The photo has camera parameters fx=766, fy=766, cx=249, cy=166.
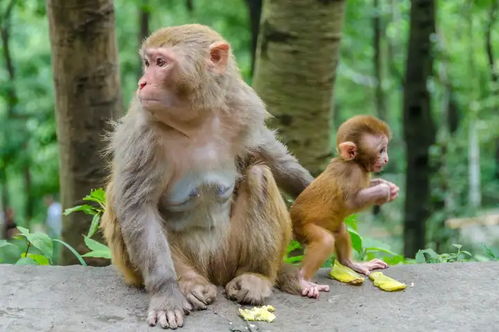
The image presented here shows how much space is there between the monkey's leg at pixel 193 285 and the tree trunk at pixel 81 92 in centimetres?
219

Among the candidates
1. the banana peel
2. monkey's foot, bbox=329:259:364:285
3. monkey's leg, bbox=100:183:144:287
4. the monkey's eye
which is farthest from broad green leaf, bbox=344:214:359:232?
the monkey's eye

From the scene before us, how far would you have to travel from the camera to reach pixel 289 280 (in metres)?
4.70

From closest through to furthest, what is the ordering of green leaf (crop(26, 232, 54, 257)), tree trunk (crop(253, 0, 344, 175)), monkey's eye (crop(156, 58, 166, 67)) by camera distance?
1. monkey's eye (crop(156, 58, 166, 67))
2. green leaf (crop(26, 232, 54, 257))
3. tree trunk (crop(253, 0, 344, 175))

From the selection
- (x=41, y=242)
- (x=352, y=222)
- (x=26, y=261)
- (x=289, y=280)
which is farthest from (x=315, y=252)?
(x=26, y=261)

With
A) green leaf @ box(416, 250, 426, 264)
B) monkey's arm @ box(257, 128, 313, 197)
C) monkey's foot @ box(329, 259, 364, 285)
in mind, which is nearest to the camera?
monkey's foot @ box(329, 259, 364, 285)

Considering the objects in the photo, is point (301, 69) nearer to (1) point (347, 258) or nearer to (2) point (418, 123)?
(1) point (347, 258)

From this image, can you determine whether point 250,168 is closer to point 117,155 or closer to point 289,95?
point 117,155

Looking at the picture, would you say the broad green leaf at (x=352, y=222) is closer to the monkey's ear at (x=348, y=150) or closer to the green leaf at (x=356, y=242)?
the green leaf at (x=356, y=242)

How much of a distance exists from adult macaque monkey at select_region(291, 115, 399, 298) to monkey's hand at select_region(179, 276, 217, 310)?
63 cm

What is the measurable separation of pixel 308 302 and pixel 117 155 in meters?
1.41

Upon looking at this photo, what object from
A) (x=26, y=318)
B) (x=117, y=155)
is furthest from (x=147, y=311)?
(x=117, y=155)

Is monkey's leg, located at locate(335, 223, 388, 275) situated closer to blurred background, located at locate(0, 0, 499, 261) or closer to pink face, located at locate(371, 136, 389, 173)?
pink face, located at locate(371, 136, 389, 173)

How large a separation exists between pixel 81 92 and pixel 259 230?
8.18ft

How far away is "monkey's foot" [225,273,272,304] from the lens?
436cm
